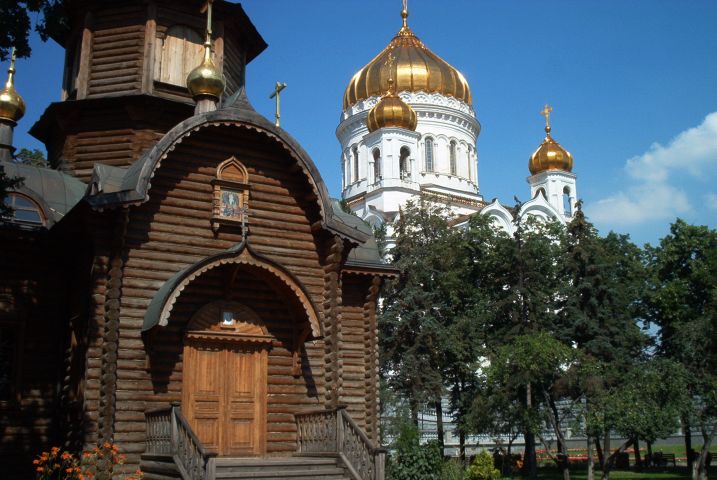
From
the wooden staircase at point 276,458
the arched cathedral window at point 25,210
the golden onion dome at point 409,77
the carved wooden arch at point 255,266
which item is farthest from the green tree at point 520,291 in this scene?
the golden onion dome at point 409,77

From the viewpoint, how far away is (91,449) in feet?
38.2

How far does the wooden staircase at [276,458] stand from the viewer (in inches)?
418

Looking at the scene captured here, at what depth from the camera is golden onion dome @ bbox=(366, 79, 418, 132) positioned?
41.8 m

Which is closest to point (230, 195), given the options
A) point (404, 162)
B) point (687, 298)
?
point (687, 298)

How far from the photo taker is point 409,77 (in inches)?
1802

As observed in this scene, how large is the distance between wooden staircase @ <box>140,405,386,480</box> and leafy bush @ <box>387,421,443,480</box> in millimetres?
5170

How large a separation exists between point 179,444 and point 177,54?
912cm

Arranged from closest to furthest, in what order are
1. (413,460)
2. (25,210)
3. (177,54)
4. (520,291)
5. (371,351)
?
(25,210), (371,351), (177,54), (413,460), (520,291)

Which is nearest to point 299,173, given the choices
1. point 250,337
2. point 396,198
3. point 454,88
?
point 250,337

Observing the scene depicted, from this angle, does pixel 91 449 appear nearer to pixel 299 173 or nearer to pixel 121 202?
pixel 121 202

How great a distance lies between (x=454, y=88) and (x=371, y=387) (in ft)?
108

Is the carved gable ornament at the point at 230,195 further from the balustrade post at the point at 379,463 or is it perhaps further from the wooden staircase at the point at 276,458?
the balustrade post at the point at 379,463

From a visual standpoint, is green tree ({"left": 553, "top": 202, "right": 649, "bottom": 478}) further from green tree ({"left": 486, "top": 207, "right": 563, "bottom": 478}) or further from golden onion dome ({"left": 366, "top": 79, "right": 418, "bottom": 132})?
golden onion dome ({"left": 366, "top": 79, "right": 418, "bottom": 132})

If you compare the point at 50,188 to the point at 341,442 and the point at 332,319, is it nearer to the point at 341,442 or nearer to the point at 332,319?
the point at 332,319
